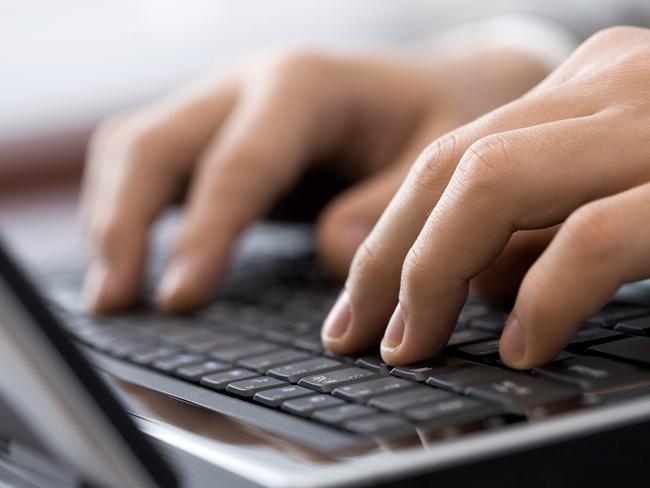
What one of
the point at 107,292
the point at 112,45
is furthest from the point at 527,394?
the point at 112,45

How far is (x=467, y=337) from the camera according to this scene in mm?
397

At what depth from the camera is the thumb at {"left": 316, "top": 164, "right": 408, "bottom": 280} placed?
2.09 ft

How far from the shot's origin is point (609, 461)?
277 millimetres

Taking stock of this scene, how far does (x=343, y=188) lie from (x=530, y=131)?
445 millimetres

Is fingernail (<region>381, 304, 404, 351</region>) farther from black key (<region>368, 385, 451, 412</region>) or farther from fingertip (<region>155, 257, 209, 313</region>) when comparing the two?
fingertip (<region>155, 257, 209, 313</region>)

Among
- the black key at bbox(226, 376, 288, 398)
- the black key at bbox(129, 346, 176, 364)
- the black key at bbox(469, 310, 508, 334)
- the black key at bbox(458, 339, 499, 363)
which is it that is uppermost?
the black key at bbox(469, 310, 508, 334)

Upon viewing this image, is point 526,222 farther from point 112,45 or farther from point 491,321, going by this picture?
point 112,45

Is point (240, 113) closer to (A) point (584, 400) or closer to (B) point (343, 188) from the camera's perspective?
(B) point (343, 188)

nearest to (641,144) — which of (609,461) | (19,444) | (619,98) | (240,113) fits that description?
(619,98)

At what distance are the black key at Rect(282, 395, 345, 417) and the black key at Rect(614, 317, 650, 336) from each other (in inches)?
4.8

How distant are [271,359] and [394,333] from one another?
0.06 metres

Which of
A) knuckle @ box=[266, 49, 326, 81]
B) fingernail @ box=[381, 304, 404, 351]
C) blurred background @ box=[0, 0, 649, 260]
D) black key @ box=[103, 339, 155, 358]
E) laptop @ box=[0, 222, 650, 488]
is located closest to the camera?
laptop @ box=[0, 222, 650, 488]

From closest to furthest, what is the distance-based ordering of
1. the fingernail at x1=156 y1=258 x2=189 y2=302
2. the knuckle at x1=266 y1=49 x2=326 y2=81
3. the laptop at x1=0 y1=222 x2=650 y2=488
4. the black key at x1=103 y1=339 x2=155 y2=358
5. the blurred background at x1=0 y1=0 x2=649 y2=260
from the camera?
the laptop at x1=0 y1=222 x2=650 y2=488 < the black key at x1=103 y1=339 x2=155 y2=358 < the fingernail at x1=156 y1=258 x2=189 y2=302 < the knuckle at x1=266 y1=49 x2=326 y2=81 < the blurred background at x1=0 y1=0 x2=649 y2=260

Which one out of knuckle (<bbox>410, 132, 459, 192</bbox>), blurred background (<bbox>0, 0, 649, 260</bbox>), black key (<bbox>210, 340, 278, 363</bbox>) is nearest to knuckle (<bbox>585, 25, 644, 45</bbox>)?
knuckle (<bbox>410, 132, 459, 192</bbox>)
